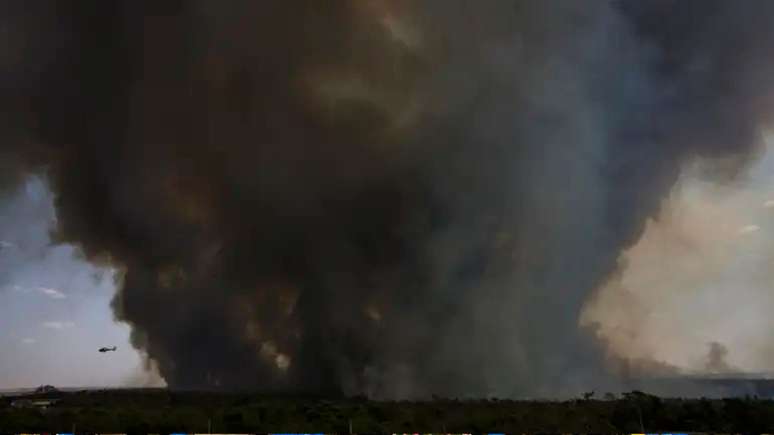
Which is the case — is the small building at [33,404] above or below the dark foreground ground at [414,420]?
above

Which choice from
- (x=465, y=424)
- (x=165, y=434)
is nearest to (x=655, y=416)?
(x=465, y=424)

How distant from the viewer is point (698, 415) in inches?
3472

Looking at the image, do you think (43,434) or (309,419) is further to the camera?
(309,419)

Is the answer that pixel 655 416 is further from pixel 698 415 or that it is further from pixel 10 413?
pixel 10 413

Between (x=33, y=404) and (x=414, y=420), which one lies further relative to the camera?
(x=33, y=404)

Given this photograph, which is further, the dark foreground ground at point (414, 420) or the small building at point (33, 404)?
the small building at point (33, 404)

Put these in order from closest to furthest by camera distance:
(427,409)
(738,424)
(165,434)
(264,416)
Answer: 1. (165,434)
2. (738,424)
3. (264,416)
4. (427,409)

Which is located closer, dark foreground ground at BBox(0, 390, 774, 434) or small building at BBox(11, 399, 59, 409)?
dark foreground ground at BBox(0, 390, 774, 434)

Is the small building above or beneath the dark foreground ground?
above

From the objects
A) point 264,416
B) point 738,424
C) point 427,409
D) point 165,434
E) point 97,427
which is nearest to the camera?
point 165,434

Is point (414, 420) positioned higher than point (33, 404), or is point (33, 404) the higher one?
point (33, 404)

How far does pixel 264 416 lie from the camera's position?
92.5m

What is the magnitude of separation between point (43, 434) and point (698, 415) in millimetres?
80428

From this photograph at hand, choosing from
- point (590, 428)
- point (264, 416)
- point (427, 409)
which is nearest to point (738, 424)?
point (590, 428)
